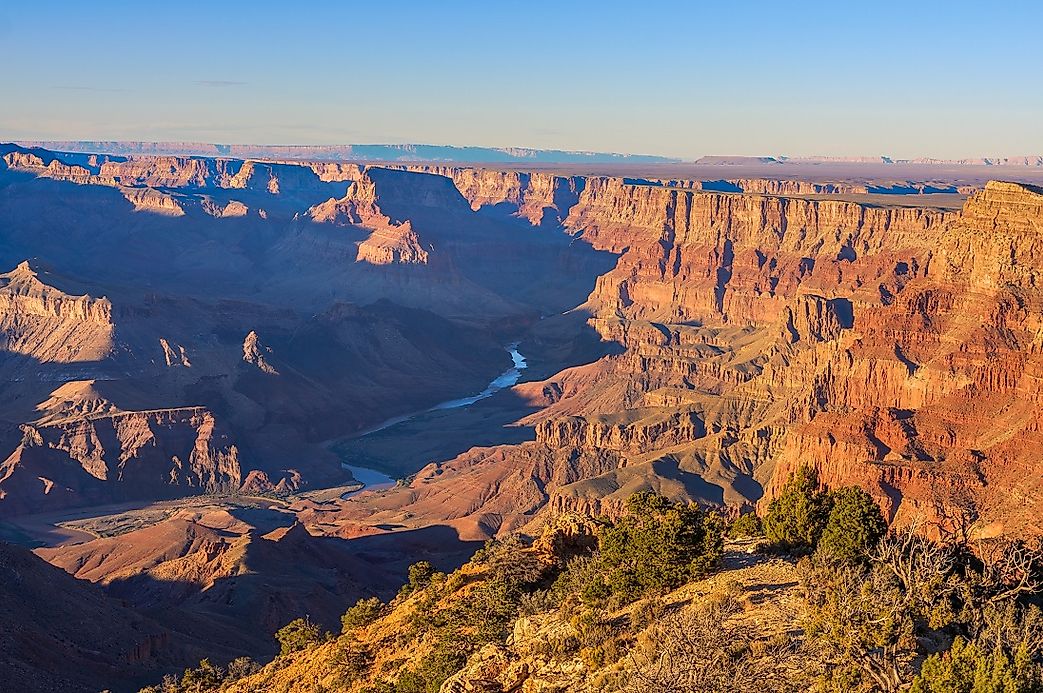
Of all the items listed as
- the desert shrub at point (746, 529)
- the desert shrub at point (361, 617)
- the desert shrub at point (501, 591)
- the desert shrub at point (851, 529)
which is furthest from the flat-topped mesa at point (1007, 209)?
the desert shrub at point (361, 617)

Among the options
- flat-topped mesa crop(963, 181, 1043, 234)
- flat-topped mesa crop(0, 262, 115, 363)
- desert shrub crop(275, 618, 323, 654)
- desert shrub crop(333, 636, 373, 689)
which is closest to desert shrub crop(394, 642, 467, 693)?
desert shrub crop(333, 636, 373, 689)

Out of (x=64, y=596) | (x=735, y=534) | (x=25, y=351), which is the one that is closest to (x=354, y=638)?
(x=735, y=534)

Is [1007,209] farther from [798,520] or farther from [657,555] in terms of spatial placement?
[657,555]

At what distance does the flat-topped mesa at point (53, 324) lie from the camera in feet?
518

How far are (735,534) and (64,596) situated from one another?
37054 mm

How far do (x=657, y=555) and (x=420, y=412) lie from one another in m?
130

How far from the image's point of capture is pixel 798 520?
126 ft

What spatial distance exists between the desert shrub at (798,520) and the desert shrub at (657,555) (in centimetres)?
282

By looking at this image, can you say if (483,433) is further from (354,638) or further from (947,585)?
(947,585)

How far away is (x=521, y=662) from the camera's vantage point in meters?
26.6

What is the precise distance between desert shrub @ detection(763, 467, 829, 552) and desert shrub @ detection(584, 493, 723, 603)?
111 inches

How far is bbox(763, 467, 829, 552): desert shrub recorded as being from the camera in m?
37.2

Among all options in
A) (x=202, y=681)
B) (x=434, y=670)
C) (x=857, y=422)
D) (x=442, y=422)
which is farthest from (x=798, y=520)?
(x=442, y=422)

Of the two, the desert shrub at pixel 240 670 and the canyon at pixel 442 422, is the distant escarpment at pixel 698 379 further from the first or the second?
the desert shrub at pixel 240 670
